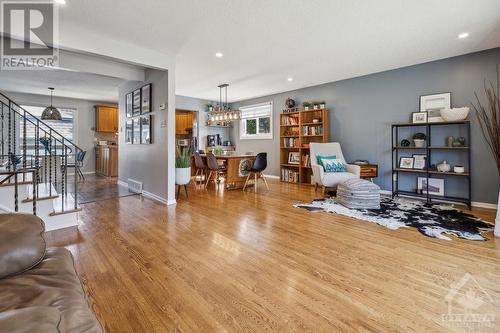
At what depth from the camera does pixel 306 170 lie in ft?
20.9

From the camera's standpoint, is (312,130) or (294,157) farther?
(294,157)

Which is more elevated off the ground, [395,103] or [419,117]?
[395,103]

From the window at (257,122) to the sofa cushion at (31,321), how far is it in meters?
6.79

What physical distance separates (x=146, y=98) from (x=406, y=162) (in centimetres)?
Result: 507

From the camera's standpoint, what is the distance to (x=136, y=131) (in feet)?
16.9

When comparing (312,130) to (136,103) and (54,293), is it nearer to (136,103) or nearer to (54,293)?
(136,103)

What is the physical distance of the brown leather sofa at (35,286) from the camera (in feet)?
2.39

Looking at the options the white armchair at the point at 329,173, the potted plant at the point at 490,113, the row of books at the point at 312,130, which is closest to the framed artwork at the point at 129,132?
the white armchair at the point at 329,173

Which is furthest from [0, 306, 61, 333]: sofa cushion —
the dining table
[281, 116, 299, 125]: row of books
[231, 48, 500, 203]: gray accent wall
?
[281, 116, 299, 125]: row of books

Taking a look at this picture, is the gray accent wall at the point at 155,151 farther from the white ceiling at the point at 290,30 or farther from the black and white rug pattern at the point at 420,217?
the black and white rug pattern at the point at 420,217

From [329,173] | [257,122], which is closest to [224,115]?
[257,122]

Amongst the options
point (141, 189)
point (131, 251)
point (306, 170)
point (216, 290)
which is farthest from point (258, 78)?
point (216, 290)

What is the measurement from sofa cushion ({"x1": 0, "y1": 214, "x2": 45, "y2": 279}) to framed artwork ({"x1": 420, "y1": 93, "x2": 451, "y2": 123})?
5.33 metres

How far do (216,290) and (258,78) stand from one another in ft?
15.6
